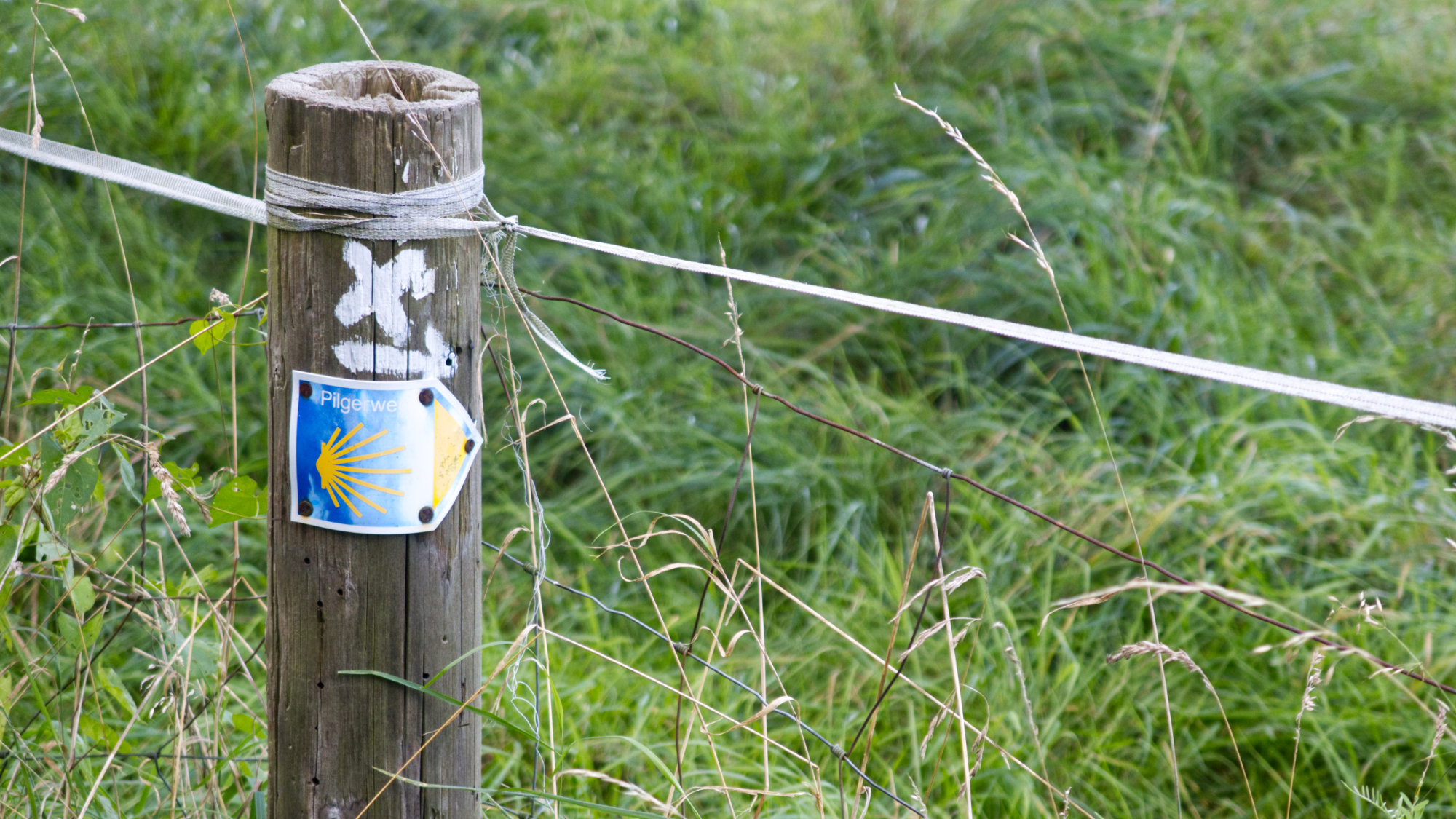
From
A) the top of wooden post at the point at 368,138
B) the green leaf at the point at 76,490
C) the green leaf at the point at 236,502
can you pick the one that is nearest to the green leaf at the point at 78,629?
the green leaf at the point at 76,490

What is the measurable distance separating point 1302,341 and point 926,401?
119 cm

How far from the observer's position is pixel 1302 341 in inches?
132

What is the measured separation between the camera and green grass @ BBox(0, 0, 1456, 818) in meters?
2.15

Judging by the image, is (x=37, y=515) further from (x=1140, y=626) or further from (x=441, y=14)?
(x=441, y=14)

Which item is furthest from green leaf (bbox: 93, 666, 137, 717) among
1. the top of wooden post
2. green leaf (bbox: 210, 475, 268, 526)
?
the top of wooden post

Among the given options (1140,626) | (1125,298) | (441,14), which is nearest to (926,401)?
(1125,298)

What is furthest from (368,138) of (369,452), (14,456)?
(14,456)

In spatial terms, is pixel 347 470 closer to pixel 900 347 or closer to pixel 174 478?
pixel 174 478

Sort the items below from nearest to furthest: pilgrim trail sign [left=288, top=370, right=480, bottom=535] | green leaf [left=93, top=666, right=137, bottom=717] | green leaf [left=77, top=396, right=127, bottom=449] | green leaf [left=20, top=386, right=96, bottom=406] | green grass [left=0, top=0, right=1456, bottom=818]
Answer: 1. pilgrim trail sign [left=288, top=370, right=480, bottom=535]
2. green leaf [left=20, top=386, right=96, bottom=406]
3. green leaf [left=77, top=396, right=127, bottom=449]
4. green leaf [left=93, top=666, right=137, bottom=717]
5. green grass [left=0, top=0, right=1456, bottom=818]

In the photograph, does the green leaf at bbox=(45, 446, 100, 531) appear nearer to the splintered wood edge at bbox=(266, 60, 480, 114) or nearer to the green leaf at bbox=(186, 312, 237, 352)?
the green leaf at bbox=(186, 312, 237, 352)

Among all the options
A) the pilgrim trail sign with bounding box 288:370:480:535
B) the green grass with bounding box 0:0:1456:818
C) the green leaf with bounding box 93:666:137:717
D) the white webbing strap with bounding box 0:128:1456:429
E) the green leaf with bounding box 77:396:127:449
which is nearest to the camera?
the white webbing strap with bounding box 0:128:1456:429

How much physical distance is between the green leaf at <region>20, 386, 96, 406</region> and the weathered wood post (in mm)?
276

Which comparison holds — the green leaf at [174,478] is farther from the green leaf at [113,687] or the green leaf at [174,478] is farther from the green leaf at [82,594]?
the green leaf at [113,687]

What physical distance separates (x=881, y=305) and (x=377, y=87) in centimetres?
61
